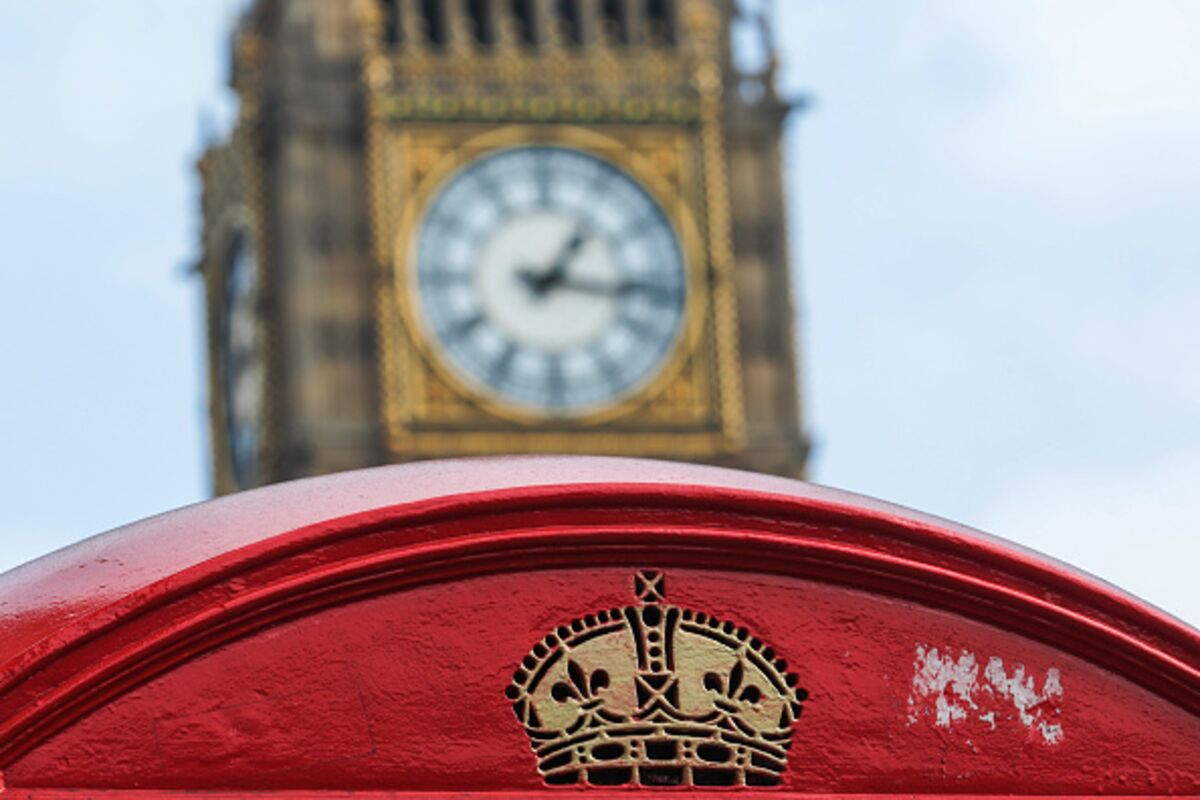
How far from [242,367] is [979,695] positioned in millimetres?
31099

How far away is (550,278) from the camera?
3394cm

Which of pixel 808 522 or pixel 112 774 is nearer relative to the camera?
pixel 112 774

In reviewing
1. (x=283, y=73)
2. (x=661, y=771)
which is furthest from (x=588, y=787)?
(x=283, y=73)

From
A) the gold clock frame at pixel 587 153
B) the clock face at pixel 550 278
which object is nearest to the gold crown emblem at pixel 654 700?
the clock face at pixel 550 278

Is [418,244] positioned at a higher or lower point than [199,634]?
higher

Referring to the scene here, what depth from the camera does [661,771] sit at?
19.3 feet

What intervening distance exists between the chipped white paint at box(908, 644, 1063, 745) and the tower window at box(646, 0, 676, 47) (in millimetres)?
29685

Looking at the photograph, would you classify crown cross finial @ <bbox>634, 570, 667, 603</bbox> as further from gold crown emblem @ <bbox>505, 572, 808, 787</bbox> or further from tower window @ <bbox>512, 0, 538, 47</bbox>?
tower window @ <bbox>512, 0, 538, 47</bbox>

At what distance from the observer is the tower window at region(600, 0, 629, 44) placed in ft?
117

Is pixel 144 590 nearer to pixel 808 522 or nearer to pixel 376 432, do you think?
pixel 808 522

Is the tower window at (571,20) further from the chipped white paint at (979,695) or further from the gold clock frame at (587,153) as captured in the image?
the chipped white paint at (979,695)

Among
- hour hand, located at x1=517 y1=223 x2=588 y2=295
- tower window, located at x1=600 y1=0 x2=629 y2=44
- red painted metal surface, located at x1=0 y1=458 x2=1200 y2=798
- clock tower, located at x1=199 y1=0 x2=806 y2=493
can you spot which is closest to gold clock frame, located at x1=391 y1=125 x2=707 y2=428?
clock tower, located at x1=199 y1=0 x2=806 y2=493

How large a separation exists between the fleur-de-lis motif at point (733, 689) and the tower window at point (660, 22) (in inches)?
1174

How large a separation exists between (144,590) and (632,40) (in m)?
30.1
